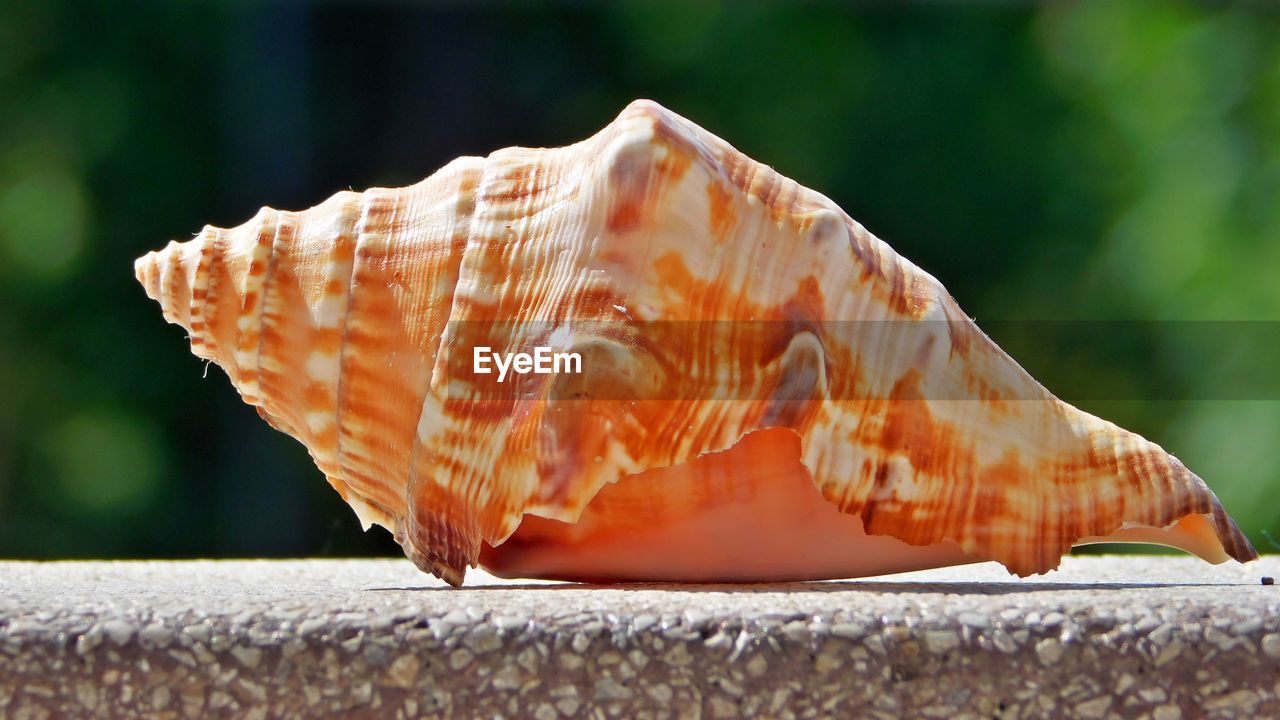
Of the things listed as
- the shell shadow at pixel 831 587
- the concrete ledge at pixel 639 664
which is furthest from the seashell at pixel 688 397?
the concrete ledge at pixel 639 664

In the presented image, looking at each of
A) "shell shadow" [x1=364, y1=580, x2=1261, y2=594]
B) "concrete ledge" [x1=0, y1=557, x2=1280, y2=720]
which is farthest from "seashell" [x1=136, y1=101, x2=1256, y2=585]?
"concrete ledge" [x1=0, y1=557, x2=1280, y2=720]

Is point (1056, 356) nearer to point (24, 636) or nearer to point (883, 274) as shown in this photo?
point (883, 274)

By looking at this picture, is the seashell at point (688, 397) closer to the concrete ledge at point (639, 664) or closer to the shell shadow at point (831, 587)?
the shell shadow at point (831, 587)

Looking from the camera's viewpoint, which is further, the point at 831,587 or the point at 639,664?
the point at 831,587

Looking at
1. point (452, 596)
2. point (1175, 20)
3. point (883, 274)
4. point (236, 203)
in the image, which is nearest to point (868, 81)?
point (1175, 20)

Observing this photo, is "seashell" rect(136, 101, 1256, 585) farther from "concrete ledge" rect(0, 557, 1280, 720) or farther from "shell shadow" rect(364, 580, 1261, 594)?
"concrete ledge" rect(0, 557, 1280, 720)

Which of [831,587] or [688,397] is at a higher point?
[688,397]
